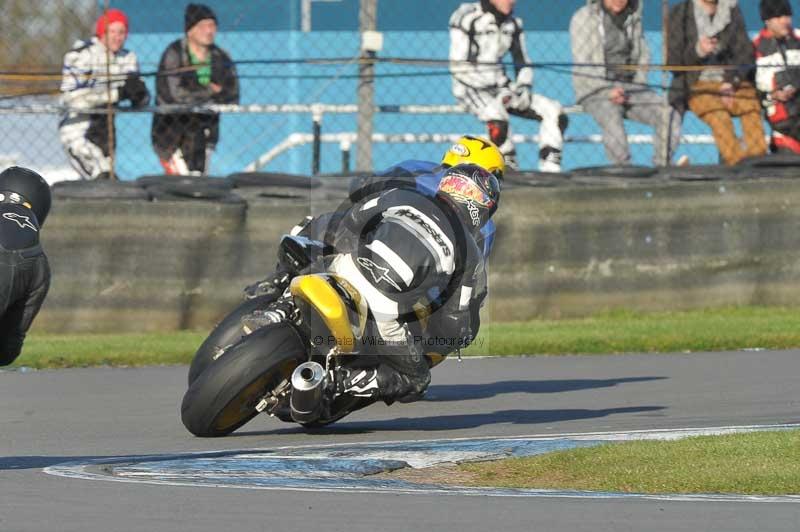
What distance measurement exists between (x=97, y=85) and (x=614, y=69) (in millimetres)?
4482

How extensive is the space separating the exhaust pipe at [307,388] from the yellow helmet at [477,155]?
6.93 ft

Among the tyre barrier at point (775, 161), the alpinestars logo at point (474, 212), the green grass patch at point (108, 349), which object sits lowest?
the green grass patch at point (108, 349)

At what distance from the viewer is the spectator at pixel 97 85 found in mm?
13672

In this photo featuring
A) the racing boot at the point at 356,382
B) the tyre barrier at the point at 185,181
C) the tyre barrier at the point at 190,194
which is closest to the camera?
the racing boot at the point at 356,382

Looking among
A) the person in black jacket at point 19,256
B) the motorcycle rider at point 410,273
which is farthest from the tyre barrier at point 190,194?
the person in black jacket at point 19,256

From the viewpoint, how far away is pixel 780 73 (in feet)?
46.6

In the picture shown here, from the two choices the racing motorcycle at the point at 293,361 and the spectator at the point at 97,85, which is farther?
the spectator at the point at 97,85

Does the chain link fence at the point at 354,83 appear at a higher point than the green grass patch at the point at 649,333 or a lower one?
higher

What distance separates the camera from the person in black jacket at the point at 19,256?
20.7 feet

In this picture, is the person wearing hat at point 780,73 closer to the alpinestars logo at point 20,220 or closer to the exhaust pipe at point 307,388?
the exhaust pipe at point 307,388

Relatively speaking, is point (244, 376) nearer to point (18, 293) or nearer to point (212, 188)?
point (18, 293)

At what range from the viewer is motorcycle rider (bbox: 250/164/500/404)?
7.32 m

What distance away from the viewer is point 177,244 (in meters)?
13.0

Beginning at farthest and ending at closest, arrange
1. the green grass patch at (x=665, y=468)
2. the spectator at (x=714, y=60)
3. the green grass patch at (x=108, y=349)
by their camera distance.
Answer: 1. the spectator at (x=714, y=60)
2. the green grass patch at (x=108, y=349)
3. the green grass patch at (x=665, y=468)
